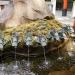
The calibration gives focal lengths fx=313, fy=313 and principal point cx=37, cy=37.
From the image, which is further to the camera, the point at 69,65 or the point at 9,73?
the point at 69,65

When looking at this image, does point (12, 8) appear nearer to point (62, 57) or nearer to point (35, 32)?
point (35, 32)

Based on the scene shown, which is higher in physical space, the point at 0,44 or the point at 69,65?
the point at 0,44

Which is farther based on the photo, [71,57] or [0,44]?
[71,57]

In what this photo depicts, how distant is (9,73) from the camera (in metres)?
4.31

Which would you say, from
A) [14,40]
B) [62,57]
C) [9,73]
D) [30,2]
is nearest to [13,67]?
[9,73]

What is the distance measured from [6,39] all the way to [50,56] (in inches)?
28.1

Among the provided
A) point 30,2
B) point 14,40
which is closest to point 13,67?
point 14,40

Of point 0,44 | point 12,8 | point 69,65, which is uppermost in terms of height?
point 12,8

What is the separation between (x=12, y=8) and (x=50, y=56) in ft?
3.32

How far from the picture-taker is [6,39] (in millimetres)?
4504

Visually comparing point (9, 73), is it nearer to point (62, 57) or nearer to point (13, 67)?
point (13, 67)

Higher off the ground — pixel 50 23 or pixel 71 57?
pixel 50 23

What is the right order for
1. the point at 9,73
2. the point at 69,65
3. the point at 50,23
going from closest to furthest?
the point at 9,73
the point at 69,65
the point at 50,23

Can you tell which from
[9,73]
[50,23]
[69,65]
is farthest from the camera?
[50,23]
